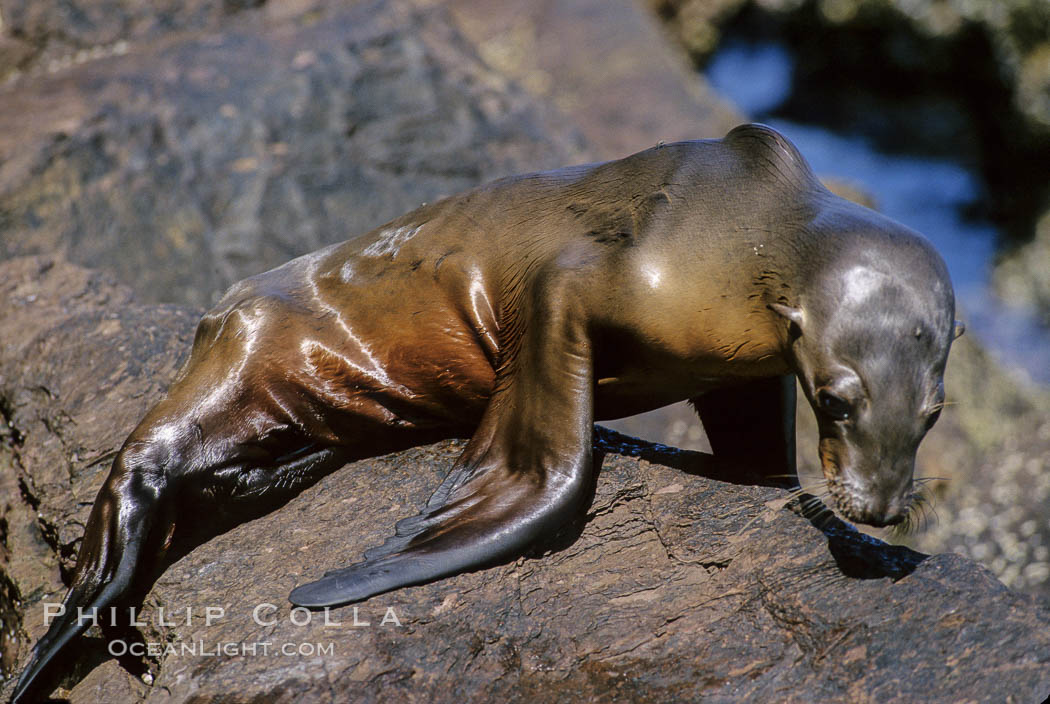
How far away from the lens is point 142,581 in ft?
11.9

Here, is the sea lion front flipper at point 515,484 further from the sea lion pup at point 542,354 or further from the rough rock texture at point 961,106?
the rough rock texture at point 961,106

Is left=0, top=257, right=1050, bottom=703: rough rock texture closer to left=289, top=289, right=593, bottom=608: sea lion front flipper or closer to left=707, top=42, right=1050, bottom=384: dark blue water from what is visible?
left=289, top=289, right=593, bottom=608: sea lion front flipper

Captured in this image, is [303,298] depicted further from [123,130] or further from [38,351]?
[123,130]

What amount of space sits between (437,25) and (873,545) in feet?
22.8

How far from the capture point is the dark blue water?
13.8m

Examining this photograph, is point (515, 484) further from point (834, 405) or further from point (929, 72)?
point (929, 72)

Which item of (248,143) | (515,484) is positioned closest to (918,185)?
(248,143)

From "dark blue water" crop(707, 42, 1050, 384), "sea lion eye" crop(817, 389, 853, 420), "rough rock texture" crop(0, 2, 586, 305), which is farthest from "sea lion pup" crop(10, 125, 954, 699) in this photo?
"dark blue water" crop(707, 42, 1050, 384)

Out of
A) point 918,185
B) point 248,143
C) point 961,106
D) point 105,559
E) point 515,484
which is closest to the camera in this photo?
point 515,484

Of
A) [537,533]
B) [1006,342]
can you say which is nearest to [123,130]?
[537,533]

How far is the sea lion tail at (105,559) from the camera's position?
3.48 metres

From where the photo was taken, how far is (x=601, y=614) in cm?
326

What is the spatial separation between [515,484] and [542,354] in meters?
0.46

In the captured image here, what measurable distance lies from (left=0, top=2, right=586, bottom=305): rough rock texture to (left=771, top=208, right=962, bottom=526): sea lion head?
4.70 metres
